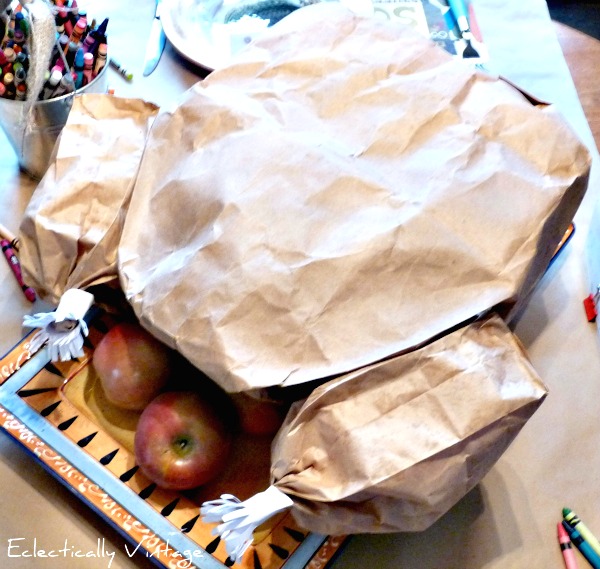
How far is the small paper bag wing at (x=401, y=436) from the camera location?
0.38 metres

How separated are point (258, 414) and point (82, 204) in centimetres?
23

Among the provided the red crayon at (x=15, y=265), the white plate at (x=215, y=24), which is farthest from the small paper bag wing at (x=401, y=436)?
the white plate at (x=215, y=24)

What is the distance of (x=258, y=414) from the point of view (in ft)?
1.61

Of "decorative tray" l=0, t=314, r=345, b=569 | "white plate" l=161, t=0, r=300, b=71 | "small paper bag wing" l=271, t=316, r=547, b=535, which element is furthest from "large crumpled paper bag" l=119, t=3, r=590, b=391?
"white plate" l=161, t=0, r=300, b=71

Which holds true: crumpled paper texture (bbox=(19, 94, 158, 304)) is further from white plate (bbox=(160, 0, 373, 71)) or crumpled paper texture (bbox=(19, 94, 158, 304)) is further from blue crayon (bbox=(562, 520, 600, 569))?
blue crayon (bbox=(562, 520, 600, 569))

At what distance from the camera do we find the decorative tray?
0.46 metres

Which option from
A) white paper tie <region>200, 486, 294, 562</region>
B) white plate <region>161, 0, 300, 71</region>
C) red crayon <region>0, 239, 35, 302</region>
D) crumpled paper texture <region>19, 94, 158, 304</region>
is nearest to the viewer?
white paper tie <region>200, 486, 294, 562</region>

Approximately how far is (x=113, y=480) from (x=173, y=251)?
19 cm

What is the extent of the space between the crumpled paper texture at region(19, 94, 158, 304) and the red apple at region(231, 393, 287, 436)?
0.14m

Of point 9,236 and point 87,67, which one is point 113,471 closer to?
point 9,236

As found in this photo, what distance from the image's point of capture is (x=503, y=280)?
1.42 ft

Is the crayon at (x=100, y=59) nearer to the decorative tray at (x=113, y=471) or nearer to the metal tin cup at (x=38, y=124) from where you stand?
the metal tin cup at (x=38, y=124)

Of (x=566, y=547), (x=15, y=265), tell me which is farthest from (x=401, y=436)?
(x=15, y=265)

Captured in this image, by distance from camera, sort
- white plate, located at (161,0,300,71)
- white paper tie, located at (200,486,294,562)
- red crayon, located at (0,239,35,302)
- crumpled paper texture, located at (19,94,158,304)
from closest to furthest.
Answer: white paper tie, located at (200,486,294,562) < crumpled paper texture, located at (19,94,158,304) < red crayon, located at (0,239,35,302) < white plate, located at (161,0,300,71)
